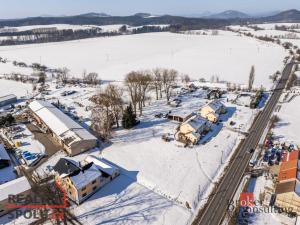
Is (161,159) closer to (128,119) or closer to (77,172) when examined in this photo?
(128,119)

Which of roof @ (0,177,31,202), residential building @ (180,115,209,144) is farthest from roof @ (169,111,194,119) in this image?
roof @ (0,177,31,202)

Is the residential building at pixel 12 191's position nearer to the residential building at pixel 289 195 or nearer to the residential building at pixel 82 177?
the residential building at pixel 82 177

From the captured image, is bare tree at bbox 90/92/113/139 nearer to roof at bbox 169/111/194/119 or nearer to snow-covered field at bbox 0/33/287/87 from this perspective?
roof at bbox 169/111/194/119

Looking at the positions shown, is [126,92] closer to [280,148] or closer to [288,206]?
[280,148]

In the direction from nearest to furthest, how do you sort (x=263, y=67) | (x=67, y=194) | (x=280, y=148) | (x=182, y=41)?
(x=67, y=194), (x=280, y=148), (x=263, y=67), (x=182, y=41)

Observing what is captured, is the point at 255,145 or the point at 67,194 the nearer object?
the point at 67,194

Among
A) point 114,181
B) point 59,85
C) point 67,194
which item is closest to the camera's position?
point 67,194

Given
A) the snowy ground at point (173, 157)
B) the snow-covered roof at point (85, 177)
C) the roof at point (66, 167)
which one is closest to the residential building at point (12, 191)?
the roof at point (66, 167)

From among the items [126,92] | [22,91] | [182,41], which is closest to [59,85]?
[22,91]
